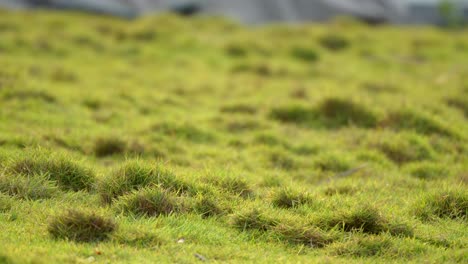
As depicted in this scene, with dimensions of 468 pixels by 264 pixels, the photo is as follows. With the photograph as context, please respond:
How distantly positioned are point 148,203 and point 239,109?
418cm

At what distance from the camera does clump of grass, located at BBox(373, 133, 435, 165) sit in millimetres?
6863

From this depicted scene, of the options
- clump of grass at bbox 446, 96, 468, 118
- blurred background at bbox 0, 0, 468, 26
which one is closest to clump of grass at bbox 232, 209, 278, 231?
clump of grass at bbox 446, 96, 468, 118

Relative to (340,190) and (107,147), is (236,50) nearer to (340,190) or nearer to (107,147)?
(107,147)

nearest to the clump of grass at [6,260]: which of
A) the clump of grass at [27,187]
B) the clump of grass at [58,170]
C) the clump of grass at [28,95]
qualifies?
the clump of grass at [27,187]

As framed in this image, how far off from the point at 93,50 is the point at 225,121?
4.46m

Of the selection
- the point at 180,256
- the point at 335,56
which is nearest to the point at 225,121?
the point at 180,256

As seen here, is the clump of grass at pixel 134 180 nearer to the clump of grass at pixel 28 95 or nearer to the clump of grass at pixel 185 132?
the clump of grass at pixel 185 132

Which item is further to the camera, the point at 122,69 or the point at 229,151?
the point at 122,69

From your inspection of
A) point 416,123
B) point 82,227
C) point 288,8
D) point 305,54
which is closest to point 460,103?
point 416,123

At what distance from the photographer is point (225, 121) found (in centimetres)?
794

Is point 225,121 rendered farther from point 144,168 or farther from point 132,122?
point 144,168

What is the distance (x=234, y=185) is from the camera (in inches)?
198

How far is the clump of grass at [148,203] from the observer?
445 cm

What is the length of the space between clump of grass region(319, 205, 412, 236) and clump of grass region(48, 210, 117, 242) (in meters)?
1.37
